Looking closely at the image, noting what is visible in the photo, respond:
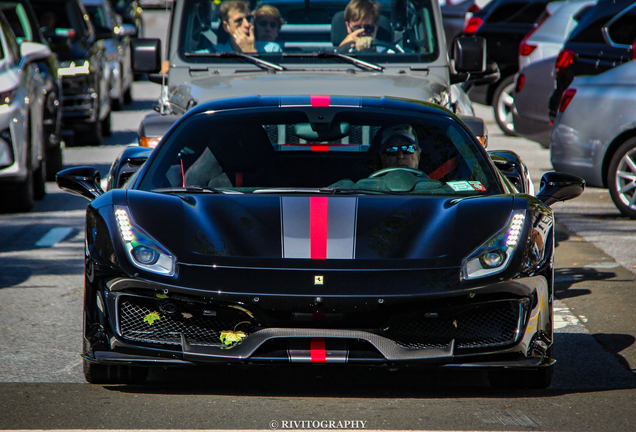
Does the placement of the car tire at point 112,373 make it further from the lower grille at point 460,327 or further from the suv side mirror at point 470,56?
the suv side mirror at point 470,56

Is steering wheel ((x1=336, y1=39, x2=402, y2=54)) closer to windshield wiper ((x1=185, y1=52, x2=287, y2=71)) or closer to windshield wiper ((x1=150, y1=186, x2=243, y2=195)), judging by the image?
windshield wiper ((x1=185, y1=52, x2=287, y2=71))

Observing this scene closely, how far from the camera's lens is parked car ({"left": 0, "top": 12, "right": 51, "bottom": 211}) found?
29.7 ft

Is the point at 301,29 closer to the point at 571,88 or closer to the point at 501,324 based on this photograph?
the point at 571,88

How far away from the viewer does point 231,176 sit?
523 centimetres

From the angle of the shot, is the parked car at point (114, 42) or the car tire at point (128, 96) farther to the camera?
the car tire at point (128, 96)

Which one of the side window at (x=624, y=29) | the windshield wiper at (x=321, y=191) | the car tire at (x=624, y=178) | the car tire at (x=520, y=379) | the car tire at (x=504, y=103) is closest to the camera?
the car tire at (x=520, y=379)

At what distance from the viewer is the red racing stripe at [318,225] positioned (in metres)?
4.30

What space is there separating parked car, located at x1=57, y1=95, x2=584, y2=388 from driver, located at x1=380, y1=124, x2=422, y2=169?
0.42 m

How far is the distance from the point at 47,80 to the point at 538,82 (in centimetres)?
577

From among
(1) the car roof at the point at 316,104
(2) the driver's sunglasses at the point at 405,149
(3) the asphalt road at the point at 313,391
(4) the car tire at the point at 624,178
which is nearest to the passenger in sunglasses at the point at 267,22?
(3) the asphalt road at the point at 313,391

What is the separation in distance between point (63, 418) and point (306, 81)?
160 inches

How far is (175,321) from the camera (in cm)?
Result: 426

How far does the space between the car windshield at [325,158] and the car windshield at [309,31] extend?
292 centimetres

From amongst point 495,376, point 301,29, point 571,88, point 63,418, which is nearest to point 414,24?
point 301,29
